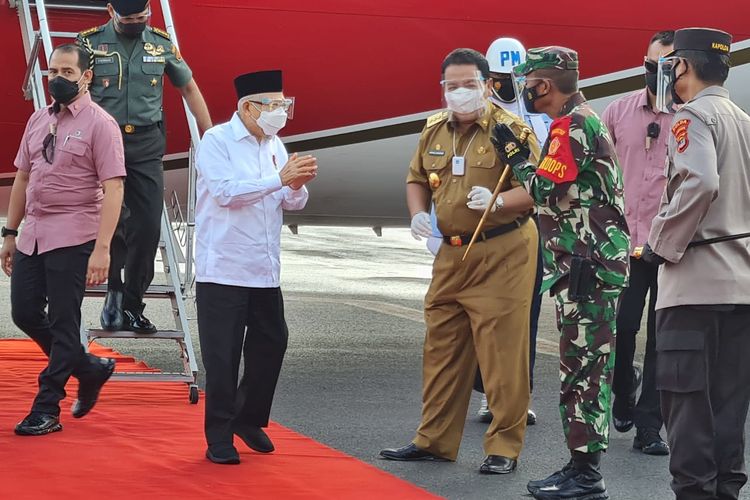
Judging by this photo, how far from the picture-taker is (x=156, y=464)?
16.6 feet

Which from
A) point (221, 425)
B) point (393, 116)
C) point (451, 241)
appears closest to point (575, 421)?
point (451, 241)

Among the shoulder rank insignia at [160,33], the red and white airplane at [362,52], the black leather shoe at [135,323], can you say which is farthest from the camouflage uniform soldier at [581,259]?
the red and white airplane at [362,52]

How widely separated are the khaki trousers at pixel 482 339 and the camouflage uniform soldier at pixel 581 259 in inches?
18.5

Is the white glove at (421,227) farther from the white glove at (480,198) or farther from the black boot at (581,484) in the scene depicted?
the black boot at (581,484)

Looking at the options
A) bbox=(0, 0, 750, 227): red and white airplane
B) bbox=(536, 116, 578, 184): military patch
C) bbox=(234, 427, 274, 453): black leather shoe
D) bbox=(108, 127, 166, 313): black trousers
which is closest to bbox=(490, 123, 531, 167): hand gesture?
bbox=(536, 116, 578, 184): military patch

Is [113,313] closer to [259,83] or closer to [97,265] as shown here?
[97,265]

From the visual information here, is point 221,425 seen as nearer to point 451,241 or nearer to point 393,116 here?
point 451,241

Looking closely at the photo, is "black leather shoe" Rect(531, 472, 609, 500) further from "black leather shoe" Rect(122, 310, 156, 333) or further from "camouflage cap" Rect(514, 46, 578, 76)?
"black leather shoe" Rect(122, 310, 156, 333)

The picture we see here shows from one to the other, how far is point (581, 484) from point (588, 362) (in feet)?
1.45

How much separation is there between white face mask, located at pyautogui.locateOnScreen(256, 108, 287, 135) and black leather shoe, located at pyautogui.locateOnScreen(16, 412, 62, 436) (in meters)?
1.50

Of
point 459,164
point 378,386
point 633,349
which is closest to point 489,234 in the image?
point 459,164

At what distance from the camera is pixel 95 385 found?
5727mm

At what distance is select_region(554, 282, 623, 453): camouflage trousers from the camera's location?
15.8 ft

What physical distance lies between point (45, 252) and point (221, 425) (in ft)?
3.44
